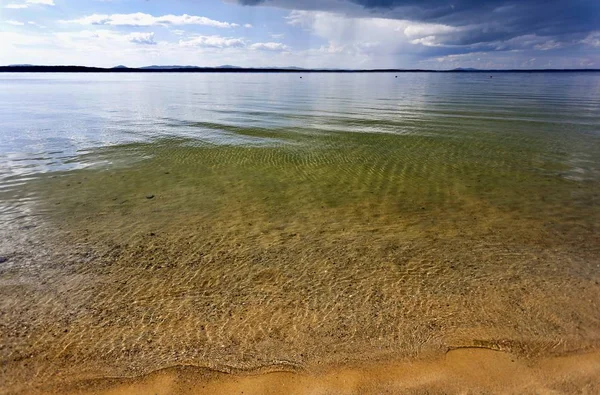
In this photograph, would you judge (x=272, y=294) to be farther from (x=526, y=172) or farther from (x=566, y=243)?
(x=526, y=172)

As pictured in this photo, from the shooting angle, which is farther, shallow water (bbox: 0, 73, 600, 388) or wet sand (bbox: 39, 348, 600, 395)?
shallow water (bbox: 0, 73, 600, 388)

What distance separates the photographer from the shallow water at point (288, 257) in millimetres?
4977

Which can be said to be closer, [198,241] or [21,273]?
[21,273]

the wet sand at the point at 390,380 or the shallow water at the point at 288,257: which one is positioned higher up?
the shallow water at the point at 288,257

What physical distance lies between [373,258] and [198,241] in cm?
366

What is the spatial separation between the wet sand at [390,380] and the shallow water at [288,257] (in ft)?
0.56

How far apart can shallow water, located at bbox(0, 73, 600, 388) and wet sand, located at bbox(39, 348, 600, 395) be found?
0.17 metres

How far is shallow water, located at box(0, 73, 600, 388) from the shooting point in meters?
4.98

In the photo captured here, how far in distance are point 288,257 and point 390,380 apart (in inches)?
131

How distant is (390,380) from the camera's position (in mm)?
4355

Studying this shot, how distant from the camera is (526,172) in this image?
12.9 m

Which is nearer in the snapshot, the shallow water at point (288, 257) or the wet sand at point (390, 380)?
the wet sand at point (390, 380)

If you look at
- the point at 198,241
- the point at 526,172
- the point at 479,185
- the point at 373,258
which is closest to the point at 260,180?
the point at 198,241

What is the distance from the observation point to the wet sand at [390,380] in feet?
13.9
